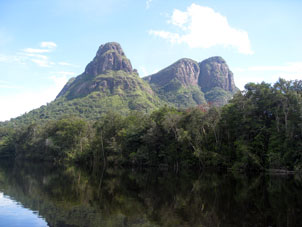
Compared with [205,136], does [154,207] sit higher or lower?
lower

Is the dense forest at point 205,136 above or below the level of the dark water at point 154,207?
above

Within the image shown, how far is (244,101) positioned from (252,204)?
1460 inches

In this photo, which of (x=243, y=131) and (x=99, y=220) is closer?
(x=99, y=220)

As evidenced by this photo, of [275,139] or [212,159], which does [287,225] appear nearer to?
[275,139]

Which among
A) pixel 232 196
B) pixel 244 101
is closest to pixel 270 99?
pixel 244 101

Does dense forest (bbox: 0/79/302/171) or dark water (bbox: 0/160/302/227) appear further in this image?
dense forest (bbox: 0/79/302/171)

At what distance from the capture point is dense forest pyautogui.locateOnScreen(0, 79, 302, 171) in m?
53.2

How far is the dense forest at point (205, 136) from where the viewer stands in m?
53.2

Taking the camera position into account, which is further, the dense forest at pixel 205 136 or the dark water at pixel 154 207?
the dense forest at pixel 205 136

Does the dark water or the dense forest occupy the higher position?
the dense forest

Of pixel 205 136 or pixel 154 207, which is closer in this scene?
pixel 154 207

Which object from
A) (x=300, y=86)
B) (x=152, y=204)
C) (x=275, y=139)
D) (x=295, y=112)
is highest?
(x=300, y=86)

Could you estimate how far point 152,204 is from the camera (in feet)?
85.0

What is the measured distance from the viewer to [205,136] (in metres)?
64.3
